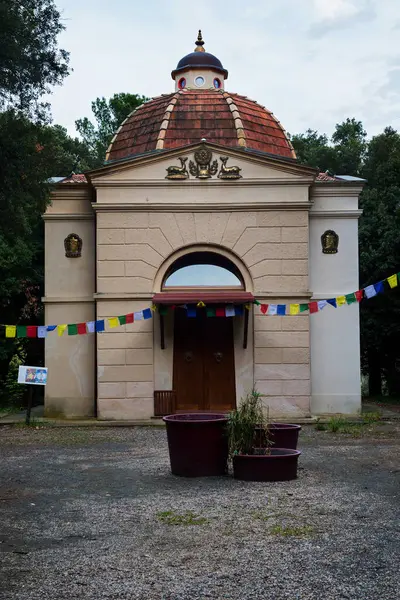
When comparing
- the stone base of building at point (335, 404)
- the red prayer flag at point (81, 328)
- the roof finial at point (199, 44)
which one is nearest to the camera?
the red prayer flag at point (81, 328)

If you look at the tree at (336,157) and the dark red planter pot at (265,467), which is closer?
the dark red planter pot at (265,467)

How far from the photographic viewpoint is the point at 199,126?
24.0m

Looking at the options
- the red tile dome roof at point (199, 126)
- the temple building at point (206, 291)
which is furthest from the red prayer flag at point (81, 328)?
the red tile dome roof at point (199, 126)

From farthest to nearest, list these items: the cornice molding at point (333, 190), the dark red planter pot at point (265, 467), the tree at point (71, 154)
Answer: the tree at point (71, 154), the cornice molding at point (333, 190), the dark red planter pot at point (265, 467)

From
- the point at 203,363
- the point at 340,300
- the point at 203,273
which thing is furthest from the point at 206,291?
the point at 340,300

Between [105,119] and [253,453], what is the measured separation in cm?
3739

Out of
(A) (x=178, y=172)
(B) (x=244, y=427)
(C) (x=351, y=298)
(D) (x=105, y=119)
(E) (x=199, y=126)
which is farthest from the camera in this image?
(D) (x=105, y=119)

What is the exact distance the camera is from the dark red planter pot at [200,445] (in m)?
11.9

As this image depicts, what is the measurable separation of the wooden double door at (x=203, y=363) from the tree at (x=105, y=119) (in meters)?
23.7

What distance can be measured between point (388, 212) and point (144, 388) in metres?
12.0

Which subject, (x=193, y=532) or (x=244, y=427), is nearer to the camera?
(x=193, y=532)

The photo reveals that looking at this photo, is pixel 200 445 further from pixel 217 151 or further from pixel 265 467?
pixel 217 151

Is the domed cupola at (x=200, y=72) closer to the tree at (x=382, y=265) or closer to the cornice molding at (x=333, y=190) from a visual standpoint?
the cornice molding at (x=333, y=190)

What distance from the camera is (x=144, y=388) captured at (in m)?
21.9
